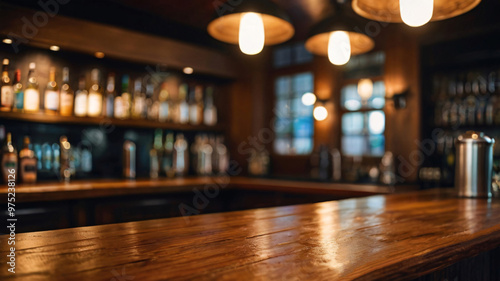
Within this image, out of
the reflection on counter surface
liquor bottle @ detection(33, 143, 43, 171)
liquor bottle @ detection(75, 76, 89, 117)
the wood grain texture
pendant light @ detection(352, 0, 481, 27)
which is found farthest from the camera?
liquor bottle @ detection(75, 76, 89, 117)

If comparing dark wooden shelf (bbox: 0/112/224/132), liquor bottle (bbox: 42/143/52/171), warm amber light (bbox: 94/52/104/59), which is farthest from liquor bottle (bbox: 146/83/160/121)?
liquor bottle (bbox: 42/143/52/171)

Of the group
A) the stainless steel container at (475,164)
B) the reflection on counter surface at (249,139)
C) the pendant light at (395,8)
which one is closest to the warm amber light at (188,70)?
the reflection on counter surface at (249,139)

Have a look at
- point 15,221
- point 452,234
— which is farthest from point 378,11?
point 15,221

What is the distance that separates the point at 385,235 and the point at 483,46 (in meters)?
3.66

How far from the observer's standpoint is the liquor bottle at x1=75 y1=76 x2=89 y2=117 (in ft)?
10.5

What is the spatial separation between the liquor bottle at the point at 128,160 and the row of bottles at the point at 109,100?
0.90ft

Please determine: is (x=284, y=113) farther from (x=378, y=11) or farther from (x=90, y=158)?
(x=378, y=11)

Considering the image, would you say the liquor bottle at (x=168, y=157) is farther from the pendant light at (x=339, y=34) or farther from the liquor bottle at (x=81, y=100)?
the pendant light at (x=339, y=34)

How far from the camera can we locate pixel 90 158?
3.39m

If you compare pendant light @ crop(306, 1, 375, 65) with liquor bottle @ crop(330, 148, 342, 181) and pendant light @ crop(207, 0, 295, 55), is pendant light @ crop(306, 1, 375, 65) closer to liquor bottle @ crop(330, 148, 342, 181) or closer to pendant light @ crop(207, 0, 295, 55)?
pendant light @ crop(207, 0, 295, 55)

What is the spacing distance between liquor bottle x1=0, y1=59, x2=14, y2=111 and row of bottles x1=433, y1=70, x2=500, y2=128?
3.75m

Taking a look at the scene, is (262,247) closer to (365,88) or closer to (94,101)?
(94,101)

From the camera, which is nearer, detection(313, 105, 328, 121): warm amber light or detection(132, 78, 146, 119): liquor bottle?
detection(132, 78, 146, 119): liquor bottle

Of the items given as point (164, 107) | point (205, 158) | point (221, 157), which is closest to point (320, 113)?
point (221, 157)
